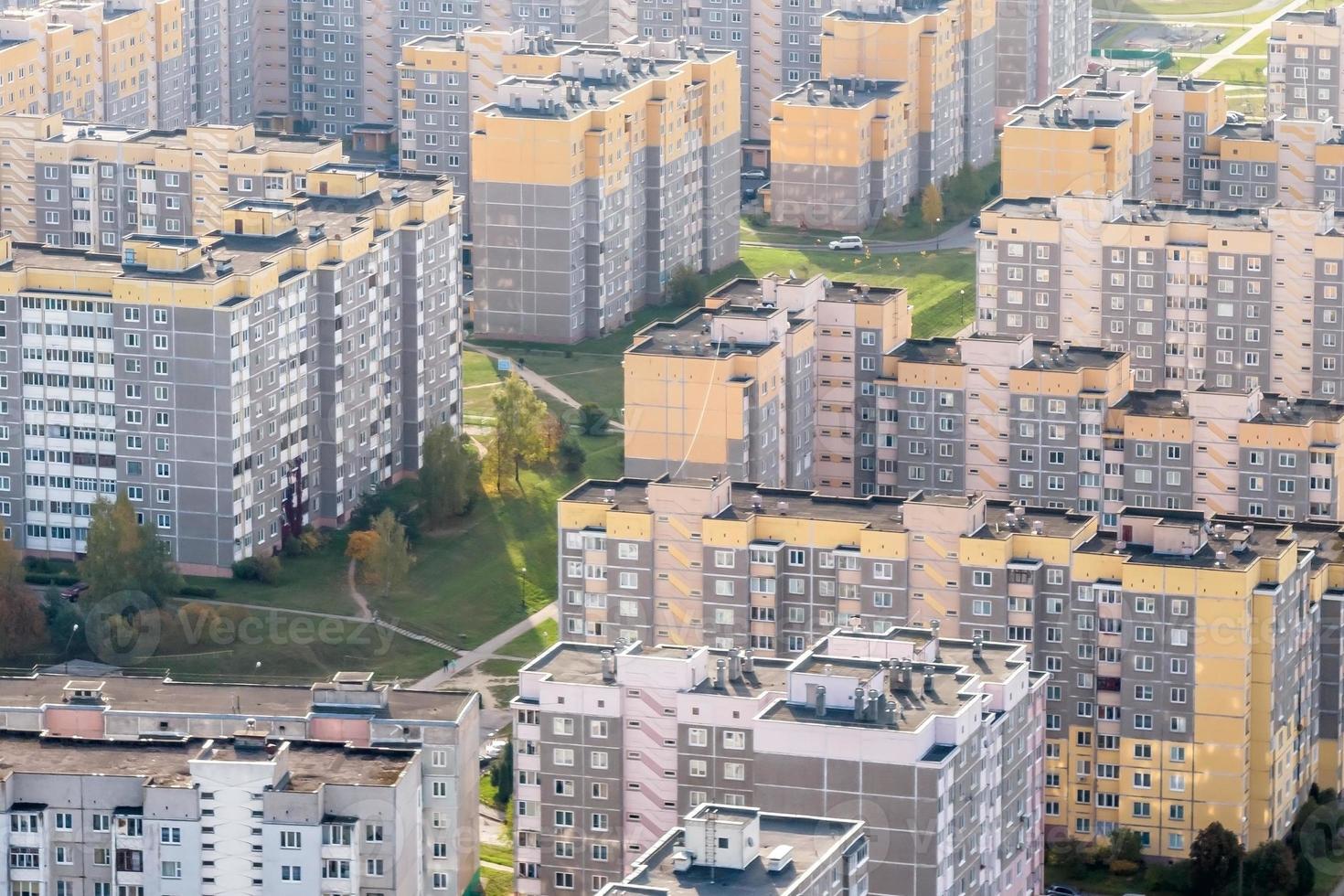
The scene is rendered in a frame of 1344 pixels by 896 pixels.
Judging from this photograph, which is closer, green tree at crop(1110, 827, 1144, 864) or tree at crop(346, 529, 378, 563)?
green tree at crop(1110, 827, 1144, 864)

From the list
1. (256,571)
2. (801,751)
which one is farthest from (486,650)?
(801,751)

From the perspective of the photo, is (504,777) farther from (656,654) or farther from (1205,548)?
(1205,548)

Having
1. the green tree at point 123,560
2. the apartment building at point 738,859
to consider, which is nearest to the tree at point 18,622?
the green tree at point 123,560

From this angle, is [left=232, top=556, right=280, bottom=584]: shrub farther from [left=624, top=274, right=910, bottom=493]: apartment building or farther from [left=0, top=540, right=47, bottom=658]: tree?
[left=624, top=274, right=910, bottom=493]: apartment building

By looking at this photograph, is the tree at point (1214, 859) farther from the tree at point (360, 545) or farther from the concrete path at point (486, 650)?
the tree at point (360, 545)

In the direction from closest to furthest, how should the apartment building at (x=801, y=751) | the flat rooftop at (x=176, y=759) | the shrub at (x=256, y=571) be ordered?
1. the flat rooftop at (x=176, y=759)
2. the apartment building at (x=801, y=751)
3. the shrub at (x=256, y=571)

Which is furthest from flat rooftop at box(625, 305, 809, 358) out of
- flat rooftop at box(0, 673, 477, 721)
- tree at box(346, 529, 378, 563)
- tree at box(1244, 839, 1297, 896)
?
tree at box(1244, 839, 1297, 896)

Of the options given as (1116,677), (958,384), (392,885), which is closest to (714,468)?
(958,384)
